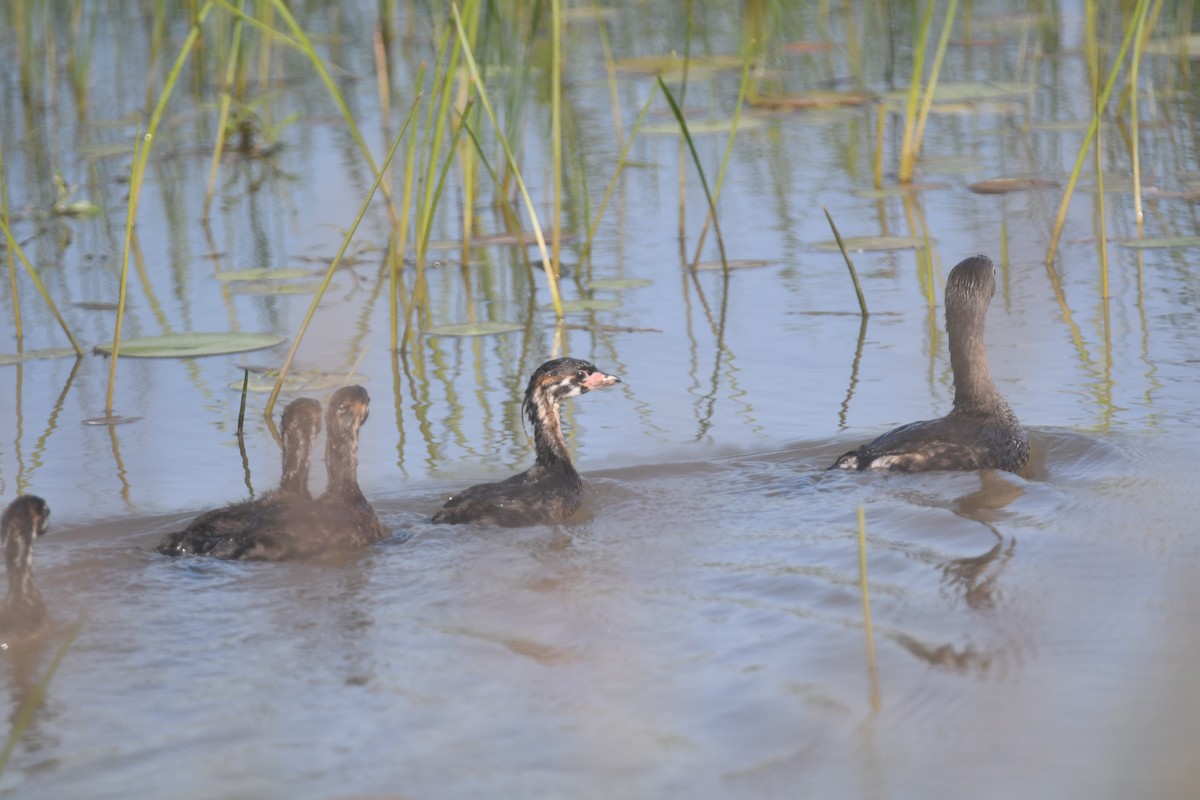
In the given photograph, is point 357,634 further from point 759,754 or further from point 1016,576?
point 1016,576

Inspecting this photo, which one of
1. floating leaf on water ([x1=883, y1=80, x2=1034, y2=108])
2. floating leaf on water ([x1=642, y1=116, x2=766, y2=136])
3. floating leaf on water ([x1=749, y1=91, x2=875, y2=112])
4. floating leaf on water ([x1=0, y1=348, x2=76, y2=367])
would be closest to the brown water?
floating leaf on water ([x1=0, y1=348, x2=76, y2=367])

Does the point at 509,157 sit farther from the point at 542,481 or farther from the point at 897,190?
the point at 897,190

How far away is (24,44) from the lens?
A: 1396cm

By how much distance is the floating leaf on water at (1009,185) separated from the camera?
9844 millimetres

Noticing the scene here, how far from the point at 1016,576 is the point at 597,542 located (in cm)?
138

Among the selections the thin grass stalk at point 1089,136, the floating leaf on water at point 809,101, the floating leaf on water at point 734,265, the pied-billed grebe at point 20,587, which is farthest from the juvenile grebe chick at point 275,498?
the floating leaf on water at point 809,101

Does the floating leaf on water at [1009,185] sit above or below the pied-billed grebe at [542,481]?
above

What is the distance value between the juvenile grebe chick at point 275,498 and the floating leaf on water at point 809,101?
7182 millimetres

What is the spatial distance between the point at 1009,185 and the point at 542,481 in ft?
16.7

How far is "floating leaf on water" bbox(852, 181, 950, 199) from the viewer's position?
9812 millimetres

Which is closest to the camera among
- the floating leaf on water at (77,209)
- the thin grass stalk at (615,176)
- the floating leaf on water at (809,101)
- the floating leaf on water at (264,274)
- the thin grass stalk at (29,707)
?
the thin grass stalk at (29,707)

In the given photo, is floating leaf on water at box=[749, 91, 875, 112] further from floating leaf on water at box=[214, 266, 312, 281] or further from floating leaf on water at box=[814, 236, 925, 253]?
floating leaf on water at box=[214, 266, 312, 281]

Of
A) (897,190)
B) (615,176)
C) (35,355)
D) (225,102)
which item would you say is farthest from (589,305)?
(225,102)

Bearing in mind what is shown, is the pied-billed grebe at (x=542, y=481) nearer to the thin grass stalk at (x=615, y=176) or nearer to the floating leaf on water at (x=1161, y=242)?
the thin grass stalk at (x=615, y=176)
